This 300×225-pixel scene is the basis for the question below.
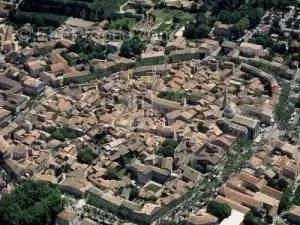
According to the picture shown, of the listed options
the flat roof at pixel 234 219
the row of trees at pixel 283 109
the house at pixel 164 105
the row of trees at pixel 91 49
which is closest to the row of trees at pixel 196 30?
the row of trees at pixel 91 49

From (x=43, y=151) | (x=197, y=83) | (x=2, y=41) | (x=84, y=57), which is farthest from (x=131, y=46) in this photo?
(x=43, y=151)

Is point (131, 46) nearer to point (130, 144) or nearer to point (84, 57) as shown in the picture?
point (84, 57)

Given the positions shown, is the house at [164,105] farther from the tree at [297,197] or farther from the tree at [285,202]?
the tree at [285,202]

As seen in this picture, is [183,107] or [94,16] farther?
[94,16]

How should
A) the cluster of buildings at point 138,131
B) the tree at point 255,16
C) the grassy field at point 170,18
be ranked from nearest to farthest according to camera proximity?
the cluster of buildings at point 138,131, the tree at point 255,16, the grassy field at point 170,18

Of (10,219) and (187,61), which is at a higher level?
(187,61)

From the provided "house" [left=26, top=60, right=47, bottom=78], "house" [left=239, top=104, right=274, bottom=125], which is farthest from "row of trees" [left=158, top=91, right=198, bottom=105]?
"house" [left=26, top=60, right=47, bottom=78]

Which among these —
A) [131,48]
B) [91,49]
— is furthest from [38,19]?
[131,48]
